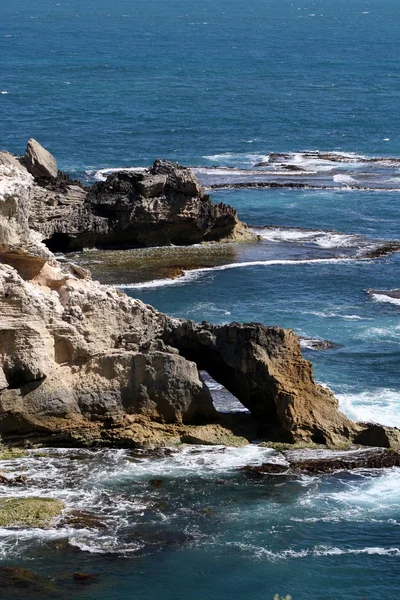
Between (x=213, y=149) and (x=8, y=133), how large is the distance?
2006 centimetres

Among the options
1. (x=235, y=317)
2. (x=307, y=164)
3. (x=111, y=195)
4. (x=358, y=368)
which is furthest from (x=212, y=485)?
(x=307, y=164)

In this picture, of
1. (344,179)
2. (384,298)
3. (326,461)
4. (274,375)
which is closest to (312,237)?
(384,298)

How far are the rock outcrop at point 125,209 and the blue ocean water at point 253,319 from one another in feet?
12.2

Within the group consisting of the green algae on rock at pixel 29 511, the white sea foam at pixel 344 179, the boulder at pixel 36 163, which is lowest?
the green algae on rock at pixel 29 511

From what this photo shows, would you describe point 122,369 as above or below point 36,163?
below

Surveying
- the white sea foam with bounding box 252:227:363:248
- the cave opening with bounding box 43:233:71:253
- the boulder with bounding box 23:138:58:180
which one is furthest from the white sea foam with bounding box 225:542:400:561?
the white sea foam with bounding box 252:227:363:248

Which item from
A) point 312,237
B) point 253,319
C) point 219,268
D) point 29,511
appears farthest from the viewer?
point 312,237

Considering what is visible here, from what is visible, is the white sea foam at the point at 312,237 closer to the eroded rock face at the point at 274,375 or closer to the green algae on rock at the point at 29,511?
the eroded rock face at the point at 274,375

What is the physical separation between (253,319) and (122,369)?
2066 centimetres

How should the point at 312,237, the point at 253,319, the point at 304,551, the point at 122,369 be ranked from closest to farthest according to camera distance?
the point at 304,551 < the point at 122,369 < the point at 253,319 < the point at 312,237

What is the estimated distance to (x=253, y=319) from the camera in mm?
59062

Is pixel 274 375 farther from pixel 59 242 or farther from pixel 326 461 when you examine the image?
pixel 59 242

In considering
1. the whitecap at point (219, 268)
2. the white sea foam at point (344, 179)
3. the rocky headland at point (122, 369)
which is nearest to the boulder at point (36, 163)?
the whitecap at point (219, 268)

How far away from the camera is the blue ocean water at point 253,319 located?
32.2 meters
